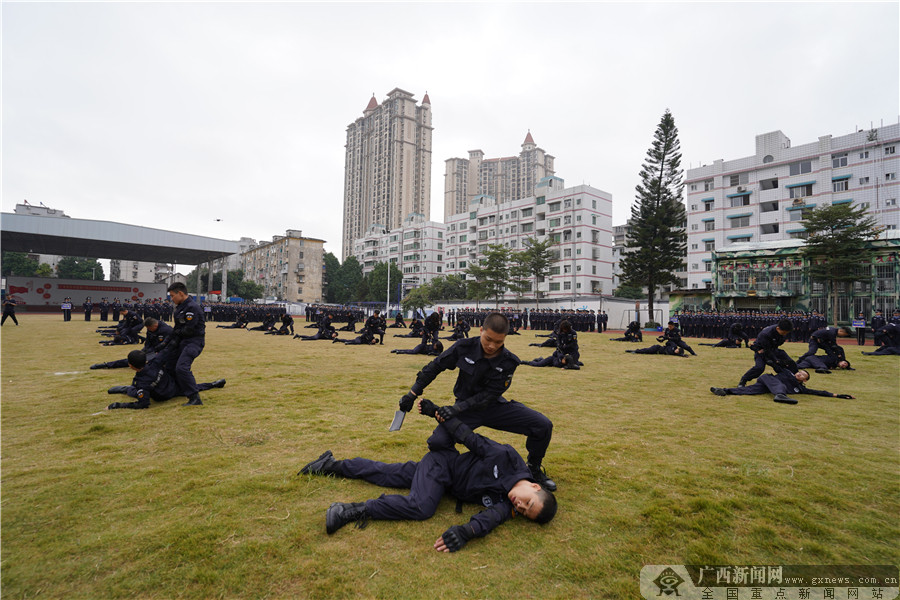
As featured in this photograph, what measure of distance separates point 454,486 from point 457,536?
2.36 feet

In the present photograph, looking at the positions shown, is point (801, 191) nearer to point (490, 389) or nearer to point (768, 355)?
point (768, 355)

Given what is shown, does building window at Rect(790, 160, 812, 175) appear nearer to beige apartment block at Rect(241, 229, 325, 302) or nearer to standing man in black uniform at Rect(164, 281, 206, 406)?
standing man in black uniform at Rect(164, 281, 206, 406)

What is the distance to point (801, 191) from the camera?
44.4m

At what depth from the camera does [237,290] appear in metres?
79.0

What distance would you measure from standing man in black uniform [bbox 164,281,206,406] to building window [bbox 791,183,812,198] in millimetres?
58132

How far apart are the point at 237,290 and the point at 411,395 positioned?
85.6 meters

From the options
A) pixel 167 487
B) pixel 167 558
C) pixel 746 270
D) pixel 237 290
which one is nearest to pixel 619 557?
pixel 167 558

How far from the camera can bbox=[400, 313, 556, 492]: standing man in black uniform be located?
13.6 ft

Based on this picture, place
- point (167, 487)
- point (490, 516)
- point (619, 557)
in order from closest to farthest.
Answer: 1. point (619, 557)
2. point (490, 516)
3. point (167, 487)

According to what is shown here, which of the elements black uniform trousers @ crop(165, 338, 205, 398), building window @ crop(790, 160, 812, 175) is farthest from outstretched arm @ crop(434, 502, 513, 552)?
building window @ crop(790, 160, 812, 175)

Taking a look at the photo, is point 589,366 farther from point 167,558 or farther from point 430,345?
point 167,558

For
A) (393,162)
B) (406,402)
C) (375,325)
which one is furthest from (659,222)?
(393,162)

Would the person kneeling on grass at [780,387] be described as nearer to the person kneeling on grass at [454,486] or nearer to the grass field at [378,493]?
the grass field at [378,493]

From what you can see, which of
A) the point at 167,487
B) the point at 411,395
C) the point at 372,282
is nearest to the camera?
the point at 167,487
